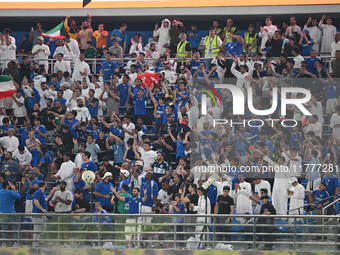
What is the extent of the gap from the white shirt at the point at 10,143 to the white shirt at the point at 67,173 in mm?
1810

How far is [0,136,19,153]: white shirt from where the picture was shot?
2116 cm

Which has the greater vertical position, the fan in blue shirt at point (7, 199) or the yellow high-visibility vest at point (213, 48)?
the yellow high-visibility vest at point (213, 48)

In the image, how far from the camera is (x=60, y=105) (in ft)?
72.2

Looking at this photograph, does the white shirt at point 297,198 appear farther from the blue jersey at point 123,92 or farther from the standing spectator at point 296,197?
the blue jersey at point 123,92

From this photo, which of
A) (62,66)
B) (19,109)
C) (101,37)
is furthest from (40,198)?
(101,37)

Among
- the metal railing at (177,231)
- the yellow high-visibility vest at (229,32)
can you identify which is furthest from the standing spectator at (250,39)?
the metal railing at (177,231)

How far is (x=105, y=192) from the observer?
1889 cm

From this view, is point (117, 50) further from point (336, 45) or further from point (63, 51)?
point (336, 45)

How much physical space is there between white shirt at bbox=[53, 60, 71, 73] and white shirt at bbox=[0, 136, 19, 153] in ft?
9.57

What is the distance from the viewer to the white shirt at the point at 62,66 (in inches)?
Answer: 925

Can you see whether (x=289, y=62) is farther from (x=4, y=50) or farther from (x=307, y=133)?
(x=4, y=50)

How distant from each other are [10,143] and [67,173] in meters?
2.17

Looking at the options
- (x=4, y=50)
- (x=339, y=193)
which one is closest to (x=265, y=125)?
(x=339, y=193)

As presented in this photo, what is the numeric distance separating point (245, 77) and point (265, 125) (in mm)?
1778
